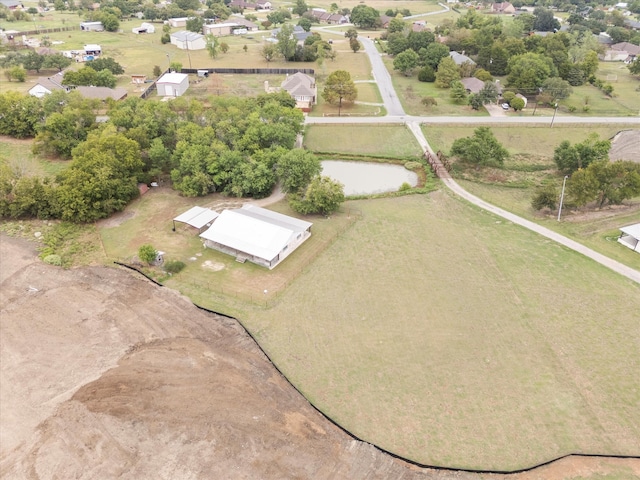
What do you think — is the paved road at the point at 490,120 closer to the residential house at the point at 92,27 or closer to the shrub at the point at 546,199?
the shrub at the point at 546,199

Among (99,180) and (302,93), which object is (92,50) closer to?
(302,93)

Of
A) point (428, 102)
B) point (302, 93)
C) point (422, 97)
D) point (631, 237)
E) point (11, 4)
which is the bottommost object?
point (631, 237)

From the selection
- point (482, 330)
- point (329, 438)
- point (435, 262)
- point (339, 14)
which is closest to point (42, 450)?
point (329, 438)

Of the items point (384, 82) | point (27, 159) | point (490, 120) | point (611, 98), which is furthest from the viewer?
point (384, 82)

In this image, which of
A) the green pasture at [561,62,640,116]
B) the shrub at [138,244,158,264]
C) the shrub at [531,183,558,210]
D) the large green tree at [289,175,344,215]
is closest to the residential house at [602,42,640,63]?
the green pasture at [561,62,640,116]

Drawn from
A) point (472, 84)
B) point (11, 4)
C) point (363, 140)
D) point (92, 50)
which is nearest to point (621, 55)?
point (472, 84)

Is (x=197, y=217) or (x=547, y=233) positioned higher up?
(x=197, y=217)

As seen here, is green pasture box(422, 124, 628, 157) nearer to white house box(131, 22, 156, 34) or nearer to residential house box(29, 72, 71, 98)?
residential house box(29, 72, 71, 98)
